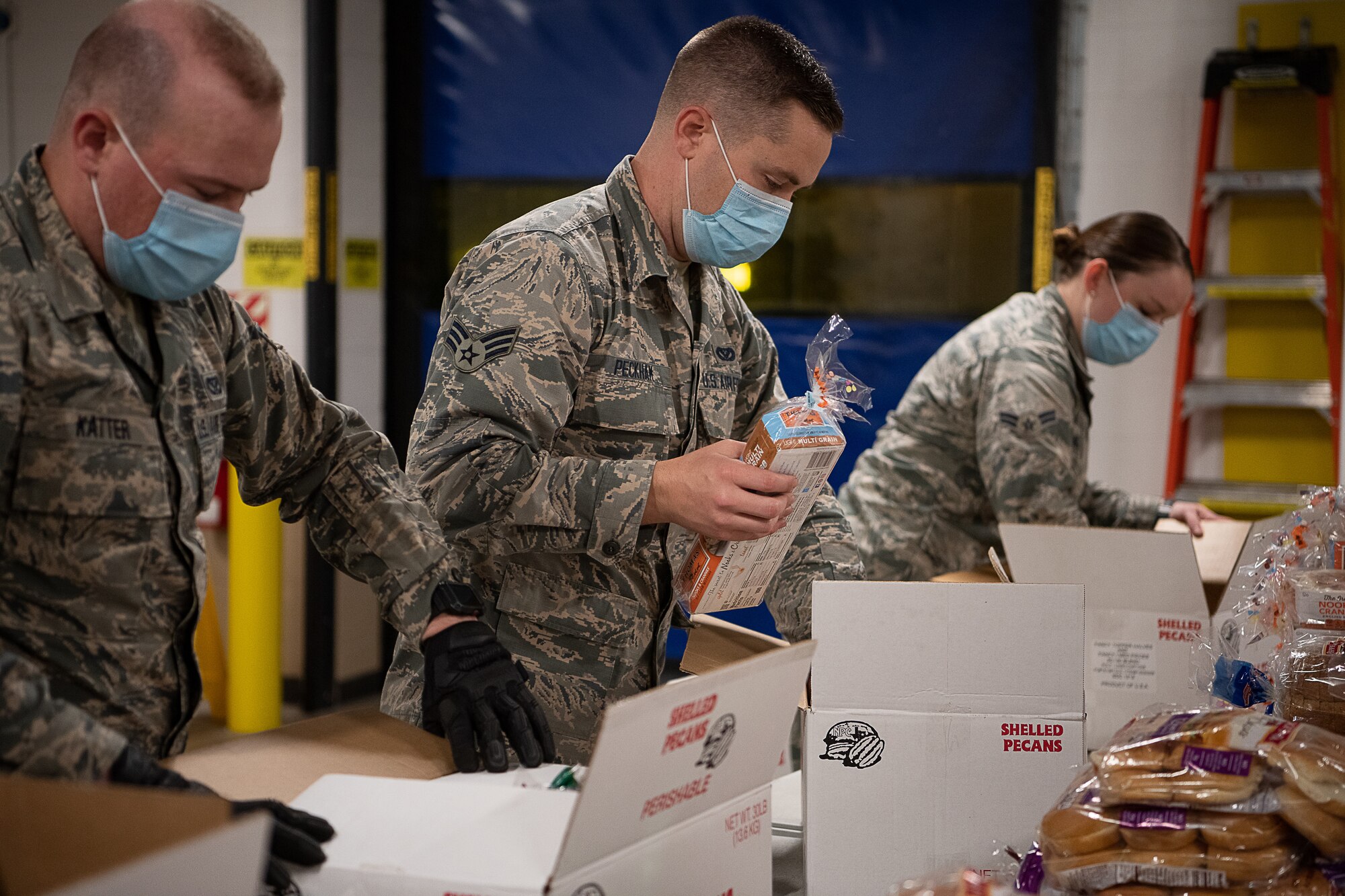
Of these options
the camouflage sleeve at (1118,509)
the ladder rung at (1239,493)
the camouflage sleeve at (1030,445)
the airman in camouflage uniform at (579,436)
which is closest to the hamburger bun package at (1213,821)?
the airman in camouflage uniform at (579,436)

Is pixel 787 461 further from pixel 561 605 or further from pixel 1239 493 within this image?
pixel 1239 493

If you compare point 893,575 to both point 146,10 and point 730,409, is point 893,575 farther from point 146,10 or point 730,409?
point 146,10

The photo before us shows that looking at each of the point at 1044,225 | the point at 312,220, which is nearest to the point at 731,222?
the point at 1044,225

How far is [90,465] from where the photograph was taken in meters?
1.07

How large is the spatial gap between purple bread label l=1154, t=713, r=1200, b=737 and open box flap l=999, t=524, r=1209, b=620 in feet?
1.98

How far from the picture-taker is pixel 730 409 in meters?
1.70

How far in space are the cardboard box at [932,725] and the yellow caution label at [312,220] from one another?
10.2ft

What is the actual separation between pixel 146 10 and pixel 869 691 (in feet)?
3.20

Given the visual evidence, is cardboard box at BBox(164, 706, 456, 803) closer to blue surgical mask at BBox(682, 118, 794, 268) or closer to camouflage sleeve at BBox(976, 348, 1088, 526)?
blue surgical mask at BBox(682, 118, 794, 268)

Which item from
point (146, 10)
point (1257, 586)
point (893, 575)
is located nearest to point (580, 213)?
point (146, 10)

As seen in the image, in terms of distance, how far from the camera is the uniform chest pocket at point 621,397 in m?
1.52

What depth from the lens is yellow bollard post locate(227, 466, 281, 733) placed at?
3748 mm

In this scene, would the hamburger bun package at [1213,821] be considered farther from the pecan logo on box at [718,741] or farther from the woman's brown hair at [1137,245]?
the woman's brown hair at [1137,245]

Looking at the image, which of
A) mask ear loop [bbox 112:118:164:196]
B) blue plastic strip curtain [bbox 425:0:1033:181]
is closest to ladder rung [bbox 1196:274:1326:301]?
blue plastic strip curtain [bbox 425:0:1033:181]
